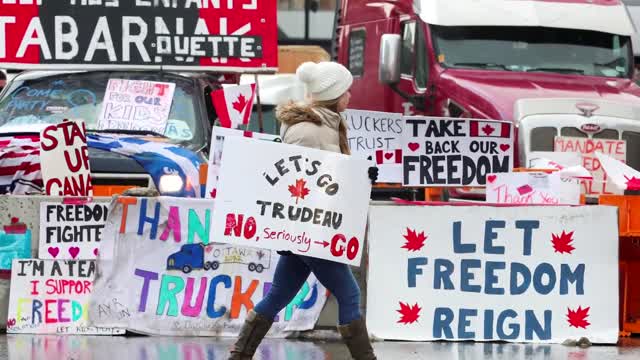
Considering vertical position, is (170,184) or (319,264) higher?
(170,184)

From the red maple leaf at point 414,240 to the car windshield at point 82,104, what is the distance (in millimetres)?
2907

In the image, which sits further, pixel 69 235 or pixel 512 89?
pixel 512 89

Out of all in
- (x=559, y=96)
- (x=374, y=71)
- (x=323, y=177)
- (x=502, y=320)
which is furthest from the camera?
(x=374, y=71)

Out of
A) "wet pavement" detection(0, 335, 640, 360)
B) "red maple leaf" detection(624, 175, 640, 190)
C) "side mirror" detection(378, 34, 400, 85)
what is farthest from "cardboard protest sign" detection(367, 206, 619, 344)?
"side mirror" detection(378, 34, 400, 85)

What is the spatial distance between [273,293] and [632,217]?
3.15 meters

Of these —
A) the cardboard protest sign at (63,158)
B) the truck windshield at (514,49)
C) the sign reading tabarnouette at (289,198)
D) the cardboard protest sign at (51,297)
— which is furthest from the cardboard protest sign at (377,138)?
the sign reading tabarnouette at (289,198)

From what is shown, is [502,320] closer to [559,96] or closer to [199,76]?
[199,76]

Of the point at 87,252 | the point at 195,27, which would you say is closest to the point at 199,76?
the point at 195,27

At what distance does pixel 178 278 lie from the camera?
10.9m

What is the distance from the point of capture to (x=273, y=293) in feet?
30.1

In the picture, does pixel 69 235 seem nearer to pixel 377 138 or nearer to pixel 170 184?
pixel 170 184

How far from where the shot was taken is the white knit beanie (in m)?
9.03

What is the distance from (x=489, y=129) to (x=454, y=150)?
0.34 metres

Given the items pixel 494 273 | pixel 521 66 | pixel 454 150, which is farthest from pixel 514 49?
pixel 494 273
